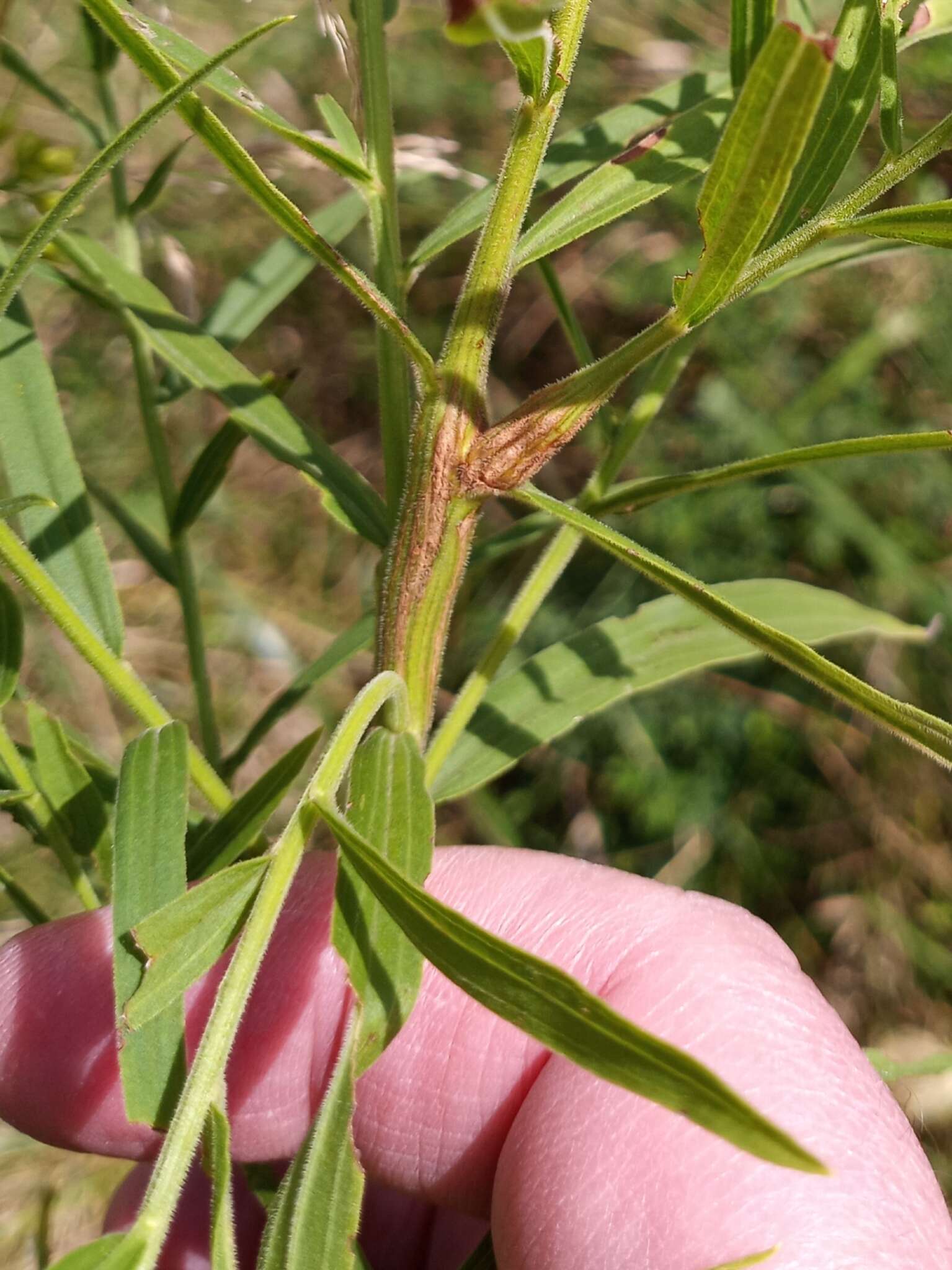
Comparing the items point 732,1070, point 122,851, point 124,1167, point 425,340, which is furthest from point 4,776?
point 425,340

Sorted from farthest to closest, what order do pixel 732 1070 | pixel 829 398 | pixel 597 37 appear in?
pixel 597 37 → pixel 829 398 → pixel 732 1070

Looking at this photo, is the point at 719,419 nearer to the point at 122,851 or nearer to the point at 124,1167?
the point at 122,851

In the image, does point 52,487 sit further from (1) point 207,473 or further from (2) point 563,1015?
(2) point 563,1015

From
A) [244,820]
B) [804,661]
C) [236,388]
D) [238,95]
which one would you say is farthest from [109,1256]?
[238,95]

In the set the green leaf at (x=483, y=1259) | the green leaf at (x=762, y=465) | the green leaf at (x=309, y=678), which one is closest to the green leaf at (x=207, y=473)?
the green leaf at (x=309, y=678)

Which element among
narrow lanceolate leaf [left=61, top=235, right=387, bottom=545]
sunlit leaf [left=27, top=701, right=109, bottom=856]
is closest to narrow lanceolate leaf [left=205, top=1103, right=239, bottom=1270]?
sunlit leaf [left=27, top=701, right=109, bottom=856]

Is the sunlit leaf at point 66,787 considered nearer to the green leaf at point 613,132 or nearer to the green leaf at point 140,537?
the green leaf at point 140,537
